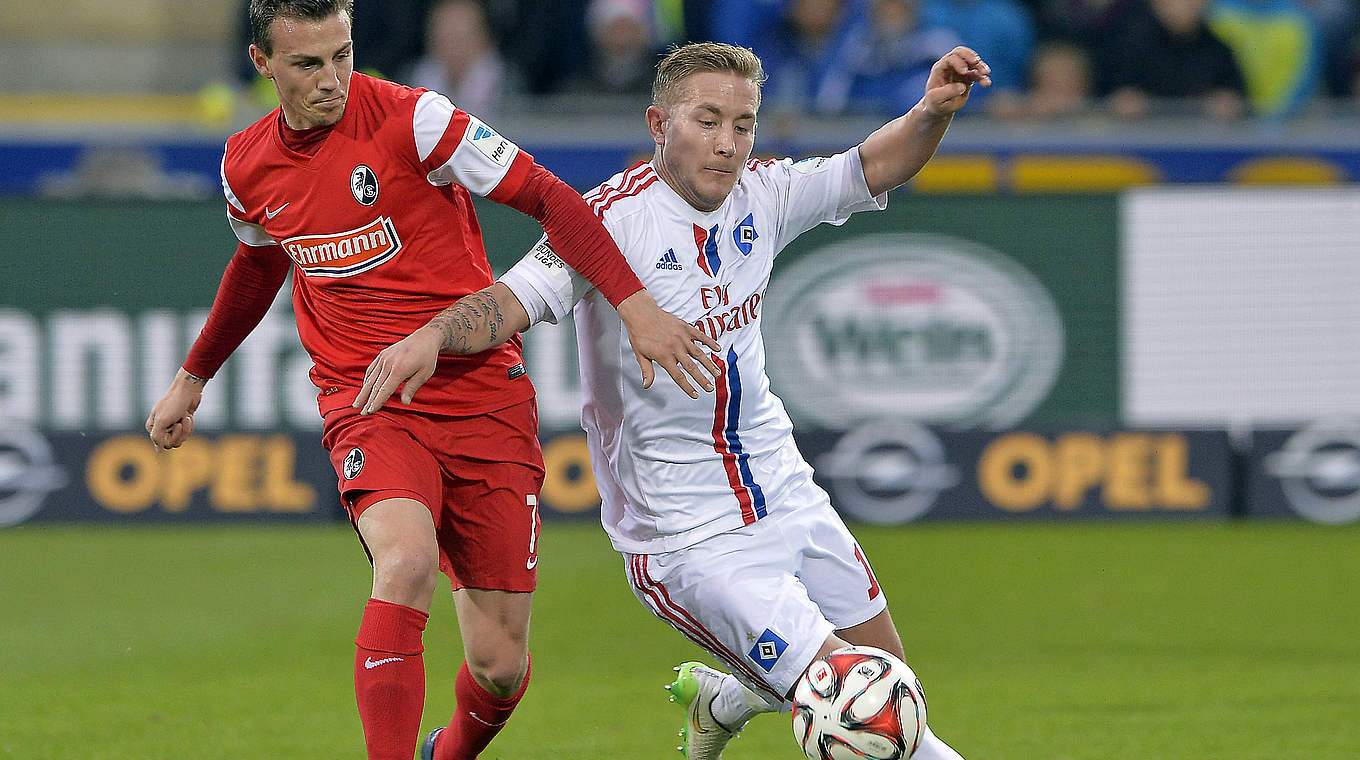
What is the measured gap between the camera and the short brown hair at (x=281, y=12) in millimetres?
4340

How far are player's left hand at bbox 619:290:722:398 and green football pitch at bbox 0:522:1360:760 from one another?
1.75 meters

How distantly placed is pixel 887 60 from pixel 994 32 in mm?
1196

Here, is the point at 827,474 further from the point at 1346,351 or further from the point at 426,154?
the point at 426,154

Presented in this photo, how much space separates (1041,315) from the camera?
1077 cm

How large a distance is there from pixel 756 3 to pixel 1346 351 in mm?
4786

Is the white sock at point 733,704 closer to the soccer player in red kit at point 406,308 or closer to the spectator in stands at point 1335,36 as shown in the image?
the soccer player in red kit at point 406,308

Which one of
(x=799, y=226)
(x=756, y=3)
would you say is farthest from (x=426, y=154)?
(x=756, y=3)

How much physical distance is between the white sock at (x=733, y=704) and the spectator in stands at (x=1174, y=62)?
8.53 meters

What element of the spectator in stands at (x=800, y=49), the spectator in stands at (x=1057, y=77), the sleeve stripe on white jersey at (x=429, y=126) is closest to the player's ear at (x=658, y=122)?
the sleeve stripe on white jersey at (x=429, y=126)

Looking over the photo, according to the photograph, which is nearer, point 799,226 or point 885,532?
point 799,226

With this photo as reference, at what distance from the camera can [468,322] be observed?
4312 mm

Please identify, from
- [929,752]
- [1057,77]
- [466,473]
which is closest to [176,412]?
[466,473]

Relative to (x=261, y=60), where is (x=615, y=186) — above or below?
below

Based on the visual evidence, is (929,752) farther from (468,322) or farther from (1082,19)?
(1082,19)
